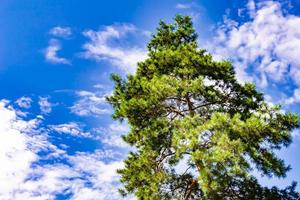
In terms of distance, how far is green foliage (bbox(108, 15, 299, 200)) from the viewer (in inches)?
690

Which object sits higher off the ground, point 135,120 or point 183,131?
point 135,120

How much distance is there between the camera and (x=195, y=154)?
17547mm

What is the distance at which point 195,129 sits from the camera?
18.0 meters

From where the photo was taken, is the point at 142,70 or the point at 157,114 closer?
the point at 157,114

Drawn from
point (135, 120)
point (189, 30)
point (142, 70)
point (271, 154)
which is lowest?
point (271, 154)

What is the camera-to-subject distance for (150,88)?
20594mm

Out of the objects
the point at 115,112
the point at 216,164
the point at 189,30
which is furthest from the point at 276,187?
the point at 189,30

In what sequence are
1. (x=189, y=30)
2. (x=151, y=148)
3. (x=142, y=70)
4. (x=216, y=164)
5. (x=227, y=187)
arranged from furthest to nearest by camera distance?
(x=189, y=30)
(x=142, y=70)
(x=151, y=148)
(x=227, y=187)
(x=216, y=164)

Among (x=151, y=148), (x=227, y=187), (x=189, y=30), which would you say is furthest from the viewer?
(x=189, y=30)

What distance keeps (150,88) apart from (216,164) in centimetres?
537

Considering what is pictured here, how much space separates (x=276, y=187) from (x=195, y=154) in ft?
15.9

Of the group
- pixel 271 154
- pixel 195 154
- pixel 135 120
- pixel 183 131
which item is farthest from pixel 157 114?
pixel 271 154

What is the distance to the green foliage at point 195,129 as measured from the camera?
17.5 meters

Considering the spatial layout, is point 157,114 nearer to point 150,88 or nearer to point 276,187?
point 150,88
